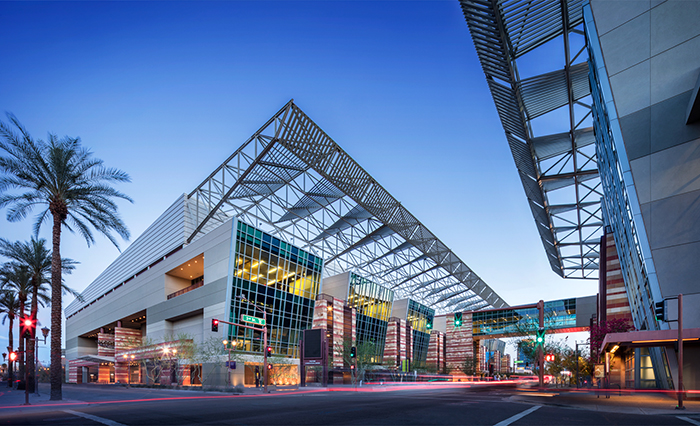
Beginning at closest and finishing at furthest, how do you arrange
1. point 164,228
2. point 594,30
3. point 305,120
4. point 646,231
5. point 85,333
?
point 646,231, point 594,30, point 305,120, point 164,228, point 85,333

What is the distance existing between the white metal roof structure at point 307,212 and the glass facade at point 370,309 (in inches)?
146

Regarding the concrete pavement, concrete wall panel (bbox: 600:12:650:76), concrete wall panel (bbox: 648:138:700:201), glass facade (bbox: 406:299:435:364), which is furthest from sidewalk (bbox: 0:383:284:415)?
glass facade (bbox: 406:299:435:364)

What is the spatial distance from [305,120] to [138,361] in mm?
43964

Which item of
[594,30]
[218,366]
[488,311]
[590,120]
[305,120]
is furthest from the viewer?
[488,311]

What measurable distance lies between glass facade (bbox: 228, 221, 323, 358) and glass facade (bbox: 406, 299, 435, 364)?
32.9m

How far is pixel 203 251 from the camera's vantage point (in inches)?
1854

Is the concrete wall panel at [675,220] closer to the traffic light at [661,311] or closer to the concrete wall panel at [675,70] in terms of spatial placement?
the traffic light at [661,311]

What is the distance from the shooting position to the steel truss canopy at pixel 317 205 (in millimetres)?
38062

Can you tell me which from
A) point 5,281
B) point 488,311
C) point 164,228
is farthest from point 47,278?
point 488,311

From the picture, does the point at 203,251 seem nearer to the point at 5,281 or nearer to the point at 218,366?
the point at 218,366

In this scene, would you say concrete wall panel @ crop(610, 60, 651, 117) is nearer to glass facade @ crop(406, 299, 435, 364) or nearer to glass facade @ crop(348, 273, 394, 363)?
glass facade @ crop(348, 273, 394, 363)

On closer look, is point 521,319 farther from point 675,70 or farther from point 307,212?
point 675,70

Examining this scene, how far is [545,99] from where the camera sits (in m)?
27.1

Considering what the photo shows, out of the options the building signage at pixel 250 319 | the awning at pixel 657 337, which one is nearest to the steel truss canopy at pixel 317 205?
the building signage at pixel 250 319
